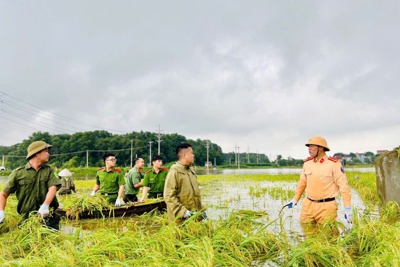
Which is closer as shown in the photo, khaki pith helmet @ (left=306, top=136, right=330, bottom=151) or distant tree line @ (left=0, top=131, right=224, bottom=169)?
khaki pith helmet @ (left=306, top=136, right=330, bottom=151)

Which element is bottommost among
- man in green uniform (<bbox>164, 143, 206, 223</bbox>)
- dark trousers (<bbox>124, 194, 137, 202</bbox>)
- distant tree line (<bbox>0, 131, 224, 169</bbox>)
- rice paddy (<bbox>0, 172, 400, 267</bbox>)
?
rice paddy (<bbox>0, 172, 400, 267</bbox>)

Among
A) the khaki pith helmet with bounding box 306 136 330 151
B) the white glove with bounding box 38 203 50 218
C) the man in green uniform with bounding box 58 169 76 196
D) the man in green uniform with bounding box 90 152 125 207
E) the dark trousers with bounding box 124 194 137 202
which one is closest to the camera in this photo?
the white glove with bounding box 38 203 50 218

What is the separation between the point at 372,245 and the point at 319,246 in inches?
37.5

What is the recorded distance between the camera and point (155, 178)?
340 inches

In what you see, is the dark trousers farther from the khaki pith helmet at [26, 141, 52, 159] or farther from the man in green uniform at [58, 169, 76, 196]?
the khaki pith helmet at [26, 141, 52, 159]

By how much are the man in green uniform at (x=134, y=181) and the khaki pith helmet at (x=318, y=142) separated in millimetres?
4792

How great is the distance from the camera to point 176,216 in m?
4.45

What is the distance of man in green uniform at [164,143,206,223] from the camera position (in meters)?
4.39

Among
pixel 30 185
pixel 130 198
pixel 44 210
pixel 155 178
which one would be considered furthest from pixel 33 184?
pixel 130 198

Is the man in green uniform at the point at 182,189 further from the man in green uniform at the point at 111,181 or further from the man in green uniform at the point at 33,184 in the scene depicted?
the man in green uniform at the point at 111,181

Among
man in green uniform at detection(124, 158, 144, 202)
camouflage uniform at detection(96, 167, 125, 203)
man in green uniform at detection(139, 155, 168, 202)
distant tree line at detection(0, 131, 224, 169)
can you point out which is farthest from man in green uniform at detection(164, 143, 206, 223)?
distant tree line at detection(0, 131, 224, 169)

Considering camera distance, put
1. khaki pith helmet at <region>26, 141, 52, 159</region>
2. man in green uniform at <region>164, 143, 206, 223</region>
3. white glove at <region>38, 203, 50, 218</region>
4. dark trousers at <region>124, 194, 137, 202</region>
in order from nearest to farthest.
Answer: man in green uniform at <region>164, 143, 206, 223</region> < white glove at <region>38, 203, 50, 218</region> < khaki pith helmet at <region>26, 141, 52, 159</region> < dark trousers at <region>124, 194, 137, 202</region>

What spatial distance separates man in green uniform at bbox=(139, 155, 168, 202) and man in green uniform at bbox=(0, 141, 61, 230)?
3.54 m

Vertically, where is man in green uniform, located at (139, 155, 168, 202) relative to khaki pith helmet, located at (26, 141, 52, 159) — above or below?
below
